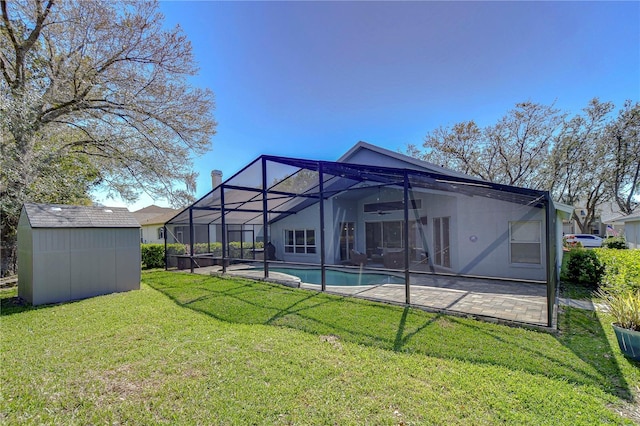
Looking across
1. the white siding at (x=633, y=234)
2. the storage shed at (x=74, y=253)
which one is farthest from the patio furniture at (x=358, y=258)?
the white siding at (x=633, y=234)

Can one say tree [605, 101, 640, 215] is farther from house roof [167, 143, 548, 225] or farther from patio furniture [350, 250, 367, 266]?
patio furniture [350, 250, 367, 266]

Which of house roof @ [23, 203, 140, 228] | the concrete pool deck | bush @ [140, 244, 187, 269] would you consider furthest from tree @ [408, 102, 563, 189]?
house roof @ [23, 203, 140, 228]

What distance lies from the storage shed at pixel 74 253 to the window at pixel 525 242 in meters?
11.6

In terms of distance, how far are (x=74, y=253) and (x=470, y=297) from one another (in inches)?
401

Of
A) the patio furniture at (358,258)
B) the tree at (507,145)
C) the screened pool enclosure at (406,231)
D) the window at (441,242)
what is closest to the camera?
the screened pool enclosure at (406,231)

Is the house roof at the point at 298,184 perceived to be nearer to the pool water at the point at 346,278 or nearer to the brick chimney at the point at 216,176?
the pool water at the point at 346,278

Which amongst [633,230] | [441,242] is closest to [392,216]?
[441,242]

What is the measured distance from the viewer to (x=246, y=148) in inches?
704

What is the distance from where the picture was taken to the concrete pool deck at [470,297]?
564 centimetres

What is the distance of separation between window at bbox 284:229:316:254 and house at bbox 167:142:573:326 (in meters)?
0.05

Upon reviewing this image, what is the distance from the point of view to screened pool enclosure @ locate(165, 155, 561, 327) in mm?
6483

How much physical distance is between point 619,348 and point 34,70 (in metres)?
17.0

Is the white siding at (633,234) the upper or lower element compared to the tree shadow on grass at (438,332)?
upper

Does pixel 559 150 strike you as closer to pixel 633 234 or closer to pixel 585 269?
pixel 633 234
